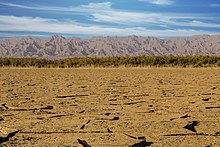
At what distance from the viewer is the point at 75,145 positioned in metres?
4.03

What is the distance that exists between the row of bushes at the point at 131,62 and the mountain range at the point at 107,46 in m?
89.7

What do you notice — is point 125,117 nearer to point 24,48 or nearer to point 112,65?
point 112,65

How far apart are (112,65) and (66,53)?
104 meters

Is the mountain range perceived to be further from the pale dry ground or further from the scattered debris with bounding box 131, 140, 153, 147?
the scattered debris with bounding box 131, 140, 153, 147

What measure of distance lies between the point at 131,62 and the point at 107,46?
113971mm

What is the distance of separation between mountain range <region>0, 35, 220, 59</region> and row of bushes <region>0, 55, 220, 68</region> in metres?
89.7

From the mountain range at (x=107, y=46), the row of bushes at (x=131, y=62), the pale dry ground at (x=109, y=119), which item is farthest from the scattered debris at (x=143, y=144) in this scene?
the mountain range at (x=107, y=46)

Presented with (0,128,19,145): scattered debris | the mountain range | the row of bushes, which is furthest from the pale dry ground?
the mountain range

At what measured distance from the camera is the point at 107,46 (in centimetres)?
14462

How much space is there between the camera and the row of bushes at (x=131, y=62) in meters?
29.8

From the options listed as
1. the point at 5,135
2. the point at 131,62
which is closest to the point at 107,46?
the point at 131,62

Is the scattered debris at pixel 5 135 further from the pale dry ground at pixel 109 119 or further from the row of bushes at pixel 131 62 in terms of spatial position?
the row of bushes at pixel 131 62

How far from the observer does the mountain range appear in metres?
132

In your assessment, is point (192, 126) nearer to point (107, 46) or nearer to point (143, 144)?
point (143, 144)
